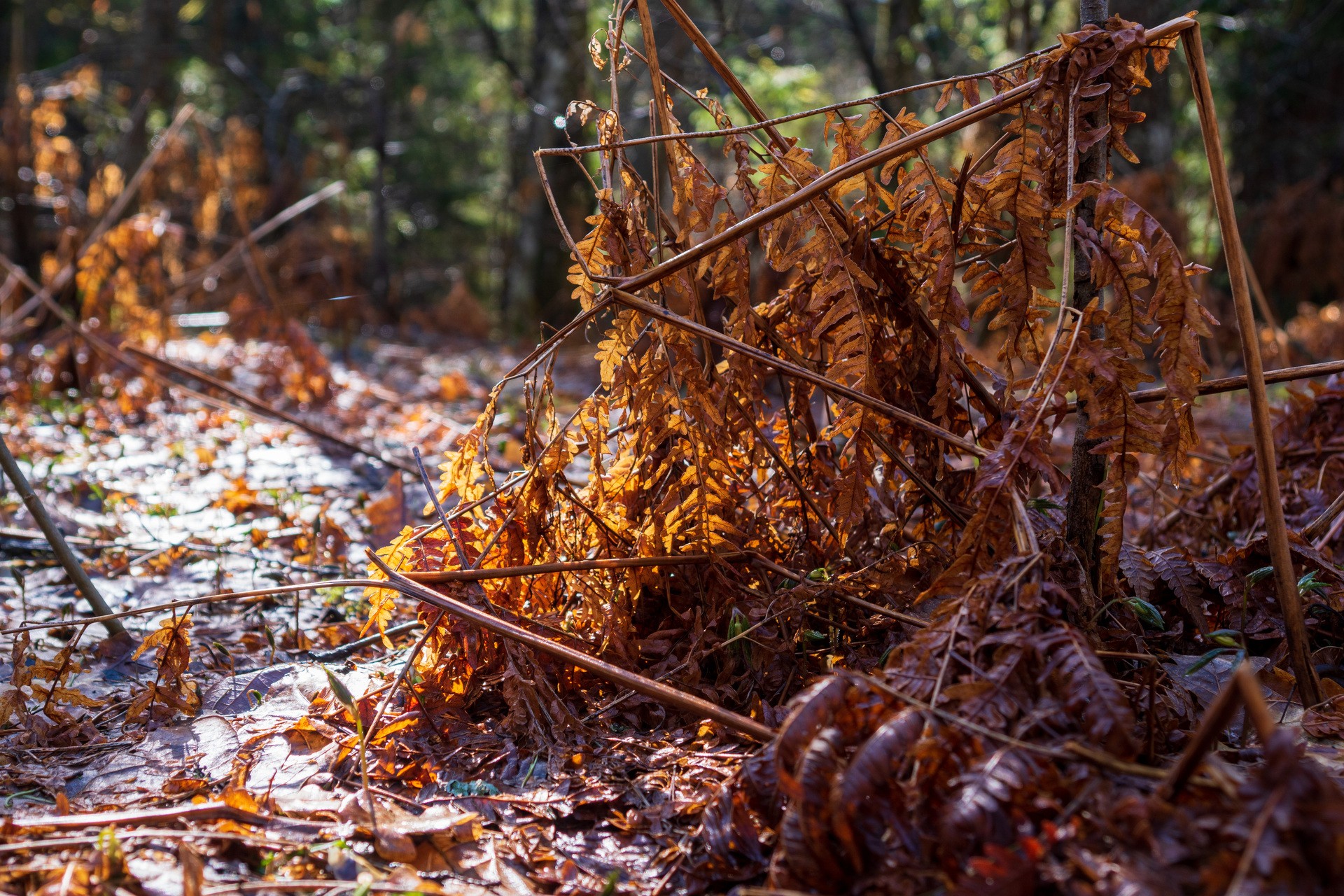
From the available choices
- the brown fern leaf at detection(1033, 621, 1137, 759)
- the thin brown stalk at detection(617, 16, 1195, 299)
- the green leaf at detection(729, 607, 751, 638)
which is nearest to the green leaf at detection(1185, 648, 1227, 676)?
the brown fern leaf at detection(1033, 621, 1137, 759)

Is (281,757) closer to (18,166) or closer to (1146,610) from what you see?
(1146,610)

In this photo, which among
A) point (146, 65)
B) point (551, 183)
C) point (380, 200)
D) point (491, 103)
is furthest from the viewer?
point (491, 103)

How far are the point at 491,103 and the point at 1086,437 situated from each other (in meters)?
18.1

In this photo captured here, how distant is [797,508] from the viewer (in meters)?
2.32

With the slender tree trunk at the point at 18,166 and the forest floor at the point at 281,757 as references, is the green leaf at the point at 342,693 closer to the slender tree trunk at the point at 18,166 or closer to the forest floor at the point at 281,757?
the forest floor at the point at 281,757

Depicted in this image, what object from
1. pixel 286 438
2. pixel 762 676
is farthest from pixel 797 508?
pixel 286 438

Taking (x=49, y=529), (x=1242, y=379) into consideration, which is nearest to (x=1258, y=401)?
(x=1242, y=379)

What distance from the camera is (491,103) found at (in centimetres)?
1786

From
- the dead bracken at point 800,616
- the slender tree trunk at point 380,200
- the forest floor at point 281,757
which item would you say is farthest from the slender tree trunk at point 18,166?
the dead bracken at point 800,616

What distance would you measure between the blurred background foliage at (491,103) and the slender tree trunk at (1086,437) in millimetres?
1101

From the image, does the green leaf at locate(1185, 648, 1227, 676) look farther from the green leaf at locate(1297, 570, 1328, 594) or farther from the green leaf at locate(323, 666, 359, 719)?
the green leaf at locate(323, 666, 359, 719)

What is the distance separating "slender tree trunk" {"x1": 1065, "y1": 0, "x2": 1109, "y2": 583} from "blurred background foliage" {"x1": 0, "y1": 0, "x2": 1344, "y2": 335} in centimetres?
110

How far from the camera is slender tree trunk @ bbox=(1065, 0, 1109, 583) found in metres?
1.79

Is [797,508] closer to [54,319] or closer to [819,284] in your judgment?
[819,284]
